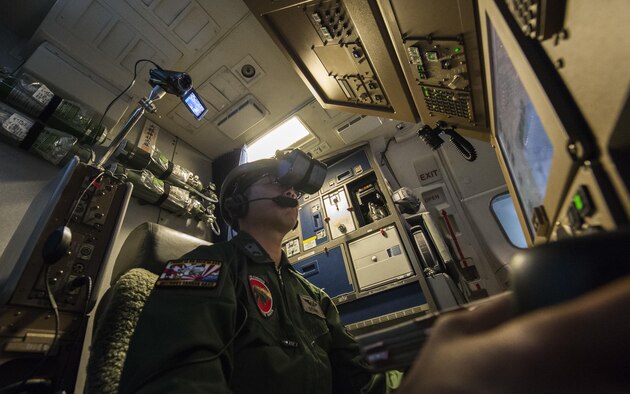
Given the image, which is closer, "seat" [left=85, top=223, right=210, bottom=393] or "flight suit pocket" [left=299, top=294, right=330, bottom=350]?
"seat" [left=85, top=223, right=210, bottom=393]

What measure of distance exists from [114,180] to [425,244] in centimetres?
288

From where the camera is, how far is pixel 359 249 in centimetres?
314

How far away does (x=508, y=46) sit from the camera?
2.11 ft

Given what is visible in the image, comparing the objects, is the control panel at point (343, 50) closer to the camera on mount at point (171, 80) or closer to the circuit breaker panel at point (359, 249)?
the camera on mount at point (171, 80)

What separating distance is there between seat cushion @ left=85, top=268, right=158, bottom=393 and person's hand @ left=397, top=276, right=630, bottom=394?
954 millimetres

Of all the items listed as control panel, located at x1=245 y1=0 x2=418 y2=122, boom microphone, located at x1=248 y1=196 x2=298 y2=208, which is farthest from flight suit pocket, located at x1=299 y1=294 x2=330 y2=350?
control panel, located at x1=245 y1=0 x2=418 y2=122

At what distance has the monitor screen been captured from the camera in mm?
593

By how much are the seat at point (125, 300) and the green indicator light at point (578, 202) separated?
1.22m

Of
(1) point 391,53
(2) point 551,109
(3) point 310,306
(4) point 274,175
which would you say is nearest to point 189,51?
(4) point 274,175

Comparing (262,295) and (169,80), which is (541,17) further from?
(169,80)

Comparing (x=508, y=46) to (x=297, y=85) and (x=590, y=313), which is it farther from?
(x=297, y=85)

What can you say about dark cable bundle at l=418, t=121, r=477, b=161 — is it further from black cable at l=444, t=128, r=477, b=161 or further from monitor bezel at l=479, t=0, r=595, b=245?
monitor bezel at l=479, t=0, r=595, b=245

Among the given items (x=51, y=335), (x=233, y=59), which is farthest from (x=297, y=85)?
(x=51, y=335)

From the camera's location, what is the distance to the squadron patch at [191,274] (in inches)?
35.7
